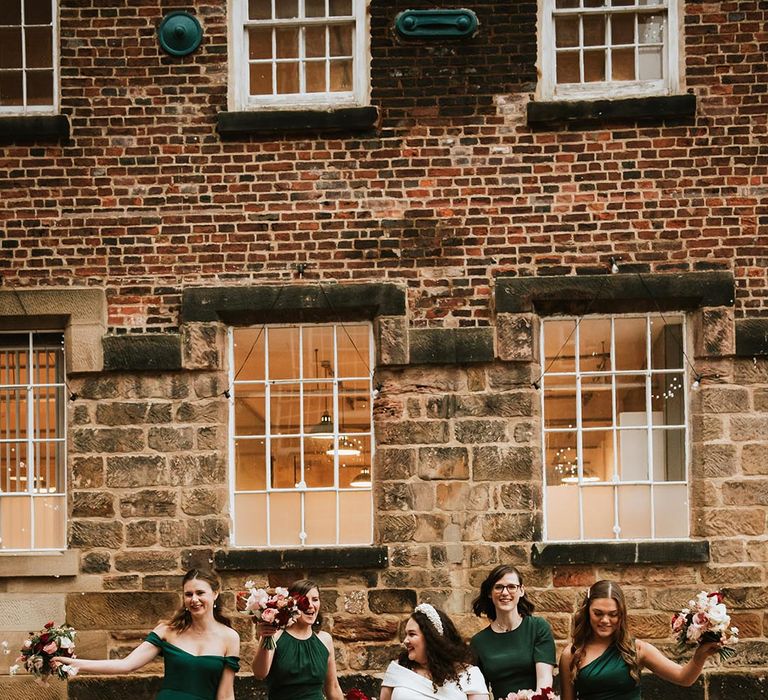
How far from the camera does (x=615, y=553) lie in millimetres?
10531

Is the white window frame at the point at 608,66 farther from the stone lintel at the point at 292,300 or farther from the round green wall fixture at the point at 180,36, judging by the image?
the round green wall fixture at the point at 180,36

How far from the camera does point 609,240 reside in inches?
425

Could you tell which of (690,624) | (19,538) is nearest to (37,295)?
(19,538)

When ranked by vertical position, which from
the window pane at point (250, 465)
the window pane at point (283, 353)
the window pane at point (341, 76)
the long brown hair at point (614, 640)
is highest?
the window pane at point (341, 76)

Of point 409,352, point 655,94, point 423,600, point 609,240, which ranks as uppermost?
point 655,94

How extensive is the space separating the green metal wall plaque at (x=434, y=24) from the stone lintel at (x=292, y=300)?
2.05m

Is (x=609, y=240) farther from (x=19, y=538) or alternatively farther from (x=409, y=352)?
(x=19, y=538)

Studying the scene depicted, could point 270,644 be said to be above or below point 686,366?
below

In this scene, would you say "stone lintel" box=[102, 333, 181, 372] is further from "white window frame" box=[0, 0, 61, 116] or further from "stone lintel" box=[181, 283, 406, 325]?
"white window frame" box=[0, 0, 61, 116]

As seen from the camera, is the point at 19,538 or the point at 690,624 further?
the point at 19,538

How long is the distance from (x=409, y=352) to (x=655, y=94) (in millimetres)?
2885

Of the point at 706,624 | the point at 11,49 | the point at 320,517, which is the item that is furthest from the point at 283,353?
the point at 706,624

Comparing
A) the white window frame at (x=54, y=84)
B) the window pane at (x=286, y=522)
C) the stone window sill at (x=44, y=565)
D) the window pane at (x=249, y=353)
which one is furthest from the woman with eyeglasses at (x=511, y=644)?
the white window frame at (x=54, y=84)

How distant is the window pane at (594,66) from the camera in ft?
36.3
